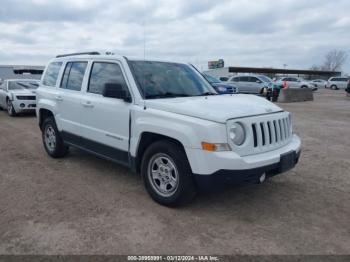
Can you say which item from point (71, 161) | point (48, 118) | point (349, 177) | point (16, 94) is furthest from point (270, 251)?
point (16, 94)

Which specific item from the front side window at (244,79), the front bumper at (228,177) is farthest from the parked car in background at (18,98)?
the front side window at (244,79)

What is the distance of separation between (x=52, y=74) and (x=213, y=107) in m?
3.96

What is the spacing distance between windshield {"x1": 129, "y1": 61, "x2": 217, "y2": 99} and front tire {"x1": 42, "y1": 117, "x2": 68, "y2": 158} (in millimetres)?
2429

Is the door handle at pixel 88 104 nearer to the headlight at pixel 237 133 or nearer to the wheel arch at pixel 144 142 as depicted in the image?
the wheel arch at pixel 144 142

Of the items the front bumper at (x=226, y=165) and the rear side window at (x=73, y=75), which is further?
the rear side window at (x=73, y=75)

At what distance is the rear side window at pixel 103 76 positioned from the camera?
4943 millimetres

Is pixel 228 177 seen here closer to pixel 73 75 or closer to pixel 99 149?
pixel 99 149

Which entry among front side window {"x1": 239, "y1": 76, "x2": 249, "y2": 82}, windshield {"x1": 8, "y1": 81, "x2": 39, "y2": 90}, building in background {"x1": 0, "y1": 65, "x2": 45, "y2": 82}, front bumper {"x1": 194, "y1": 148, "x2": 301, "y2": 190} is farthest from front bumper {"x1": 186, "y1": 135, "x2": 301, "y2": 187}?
building in background {"x1": 0, "y1": 65, "x2": 45, "y2": 82}

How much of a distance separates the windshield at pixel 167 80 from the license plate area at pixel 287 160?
1.62 meters

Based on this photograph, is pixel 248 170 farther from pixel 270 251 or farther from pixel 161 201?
pixel 161 201

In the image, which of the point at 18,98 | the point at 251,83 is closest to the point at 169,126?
the point at 18,98

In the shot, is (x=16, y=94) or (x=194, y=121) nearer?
(x=194, y=121)

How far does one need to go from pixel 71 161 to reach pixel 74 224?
2.77m

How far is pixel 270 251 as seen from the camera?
3281 millimetres
